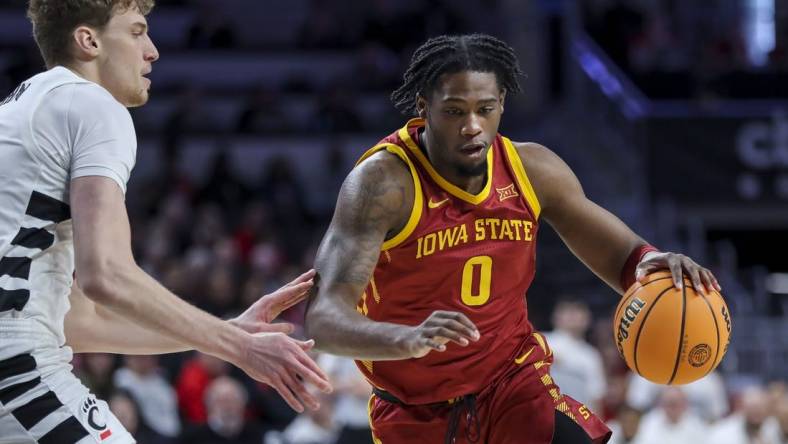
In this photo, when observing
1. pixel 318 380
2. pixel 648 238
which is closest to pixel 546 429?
pixel 318 380

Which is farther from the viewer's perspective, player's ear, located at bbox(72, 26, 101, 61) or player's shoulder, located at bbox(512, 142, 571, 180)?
player's shoulder, located at bbox(512, 142, 571, 180)

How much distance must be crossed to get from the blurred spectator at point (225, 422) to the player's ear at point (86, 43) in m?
5.87

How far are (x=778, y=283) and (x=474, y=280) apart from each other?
11.8 metres

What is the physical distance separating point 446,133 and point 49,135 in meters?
1.80

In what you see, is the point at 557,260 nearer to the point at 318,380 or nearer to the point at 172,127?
the point at 172,127

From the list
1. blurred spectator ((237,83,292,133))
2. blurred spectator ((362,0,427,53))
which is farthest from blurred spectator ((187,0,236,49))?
blurred spectator ((362,0,427,53))

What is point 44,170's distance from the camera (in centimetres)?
350

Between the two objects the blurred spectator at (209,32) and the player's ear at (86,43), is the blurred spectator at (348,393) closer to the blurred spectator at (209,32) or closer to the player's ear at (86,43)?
the player's ear at (86,43)

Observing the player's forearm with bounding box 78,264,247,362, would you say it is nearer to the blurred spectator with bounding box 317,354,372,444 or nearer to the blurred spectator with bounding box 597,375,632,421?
the blurred spectator with bounding box 317,354,372,444

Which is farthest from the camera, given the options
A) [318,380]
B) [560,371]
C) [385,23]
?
[385,23]

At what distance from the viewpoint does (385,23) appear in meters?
17.7

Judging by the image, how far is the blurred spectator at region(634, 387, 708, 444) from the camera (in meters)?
10.1

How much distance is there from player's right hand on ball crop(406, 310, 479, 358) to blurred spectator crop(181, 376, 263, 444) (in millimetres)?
5562

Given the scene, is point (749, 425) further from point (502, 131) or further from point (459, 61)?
point (502, 131)
